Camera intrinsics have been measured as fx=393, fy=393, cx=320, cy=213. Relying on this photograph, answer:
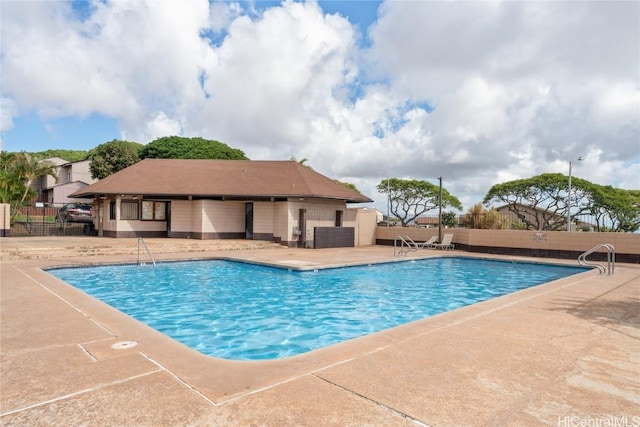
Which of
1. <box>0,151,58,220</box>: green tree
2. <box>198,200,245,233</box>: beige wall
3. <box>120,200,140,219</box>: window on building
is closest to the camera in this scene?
<box>120,200,140,219</box>: window on building

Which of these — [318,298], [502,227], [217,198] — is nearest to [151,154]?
[217,198]

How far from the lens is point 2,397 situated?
3.17m

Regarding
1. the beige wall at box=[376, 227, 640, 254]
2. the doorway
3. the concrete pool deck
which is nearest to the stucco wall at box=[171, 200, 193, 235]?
the doorway

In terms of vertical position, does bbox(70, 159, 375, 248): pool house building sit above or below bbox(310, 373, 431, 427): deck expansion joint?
above

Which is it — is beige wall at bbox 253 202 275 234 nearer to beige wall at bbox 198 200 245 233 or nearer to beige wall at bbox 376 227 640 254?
beige wall at bbox 198 200 245 233

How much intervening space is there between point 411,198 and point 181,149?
2954cm

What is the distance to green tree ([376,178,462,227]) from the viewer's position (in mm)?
48344

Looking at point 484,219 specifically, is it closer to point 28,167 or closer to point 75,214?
point 75,214

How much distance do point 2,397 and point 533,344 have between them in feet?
17.7

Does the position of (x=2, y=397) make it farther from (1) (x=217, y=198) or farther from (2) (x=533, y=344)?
(1) (x=217, y=198)

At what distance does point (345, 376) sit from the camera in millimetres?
3629

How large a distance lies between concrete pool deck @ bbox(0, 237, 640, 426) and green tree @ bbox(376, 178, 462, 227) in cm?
4293

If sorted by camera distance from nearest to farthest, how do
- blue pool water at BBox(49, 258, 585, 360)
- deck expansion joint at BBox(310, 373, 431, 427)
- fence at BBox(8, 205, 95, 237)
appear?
deck expansion joint at BBox(310, 373, 431, 427) < blue pool water at BBox(49, 258, 585, 360) < fence at BBox(8, 205, 95, 237)

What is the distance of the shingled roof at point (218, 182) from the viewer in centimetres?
2245
